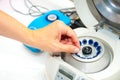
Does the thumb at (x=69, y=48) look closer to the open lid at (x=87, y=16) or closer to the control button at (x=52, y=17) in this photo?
the open lid at (x=87, y=16)

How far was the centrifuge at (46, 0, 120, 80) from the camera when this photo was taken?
727mm

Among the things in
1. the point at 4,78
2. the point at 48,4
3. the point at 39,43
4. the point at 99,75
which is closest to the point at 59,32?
the point at 39,43

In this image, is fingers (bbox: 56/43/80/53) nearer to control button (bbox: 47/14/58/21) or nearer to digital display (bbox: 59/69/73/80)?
digital display (bbox: 59/69/73/80)

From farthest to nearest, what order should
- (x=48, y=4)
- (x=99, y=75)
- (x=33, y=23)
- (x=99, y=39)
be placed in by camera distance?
(x=48, y=4)
(x=33, y=23)
(x=99, y=39)
(x=99, y=75)

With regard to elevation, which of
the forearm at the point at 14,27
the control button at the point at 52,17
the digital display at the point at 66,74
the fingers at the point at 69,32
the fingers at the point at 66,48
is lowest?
the digital display at the point at 66,74

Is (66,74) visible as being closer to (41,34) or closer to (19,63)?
(41,34)

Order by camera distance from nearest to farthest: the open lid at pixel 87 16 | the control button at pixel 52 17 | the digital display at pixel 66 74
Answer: the digital display at pixel 66 74, the open lid at pixel 87 16, the control button at pixel 52 17

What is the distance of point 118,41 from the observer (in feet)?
2.64

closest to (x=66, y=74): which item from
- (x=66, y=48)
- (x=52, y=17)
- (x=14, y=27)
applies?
(x=66, y=48)

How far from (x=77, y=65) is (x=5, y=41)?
1.27 ft

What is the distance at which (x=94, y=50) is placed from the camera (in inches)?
31.8

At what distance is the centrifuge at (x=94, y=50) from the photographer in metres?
0.73

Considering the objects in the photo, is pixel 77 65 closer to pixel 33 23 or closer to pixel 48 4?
pixel 33 23

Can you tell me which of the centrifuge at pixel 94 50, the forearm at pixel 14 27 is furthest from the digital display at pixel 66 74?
the forearm at pixel 14 27
